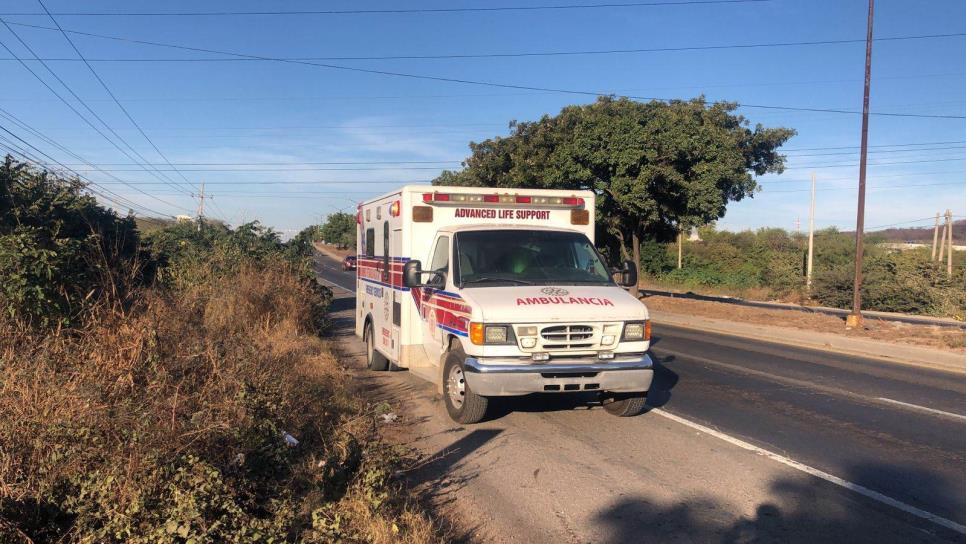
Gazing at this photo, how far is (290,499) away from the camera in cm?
452

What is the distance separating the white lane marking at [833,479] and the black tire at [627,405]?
486 millimetres

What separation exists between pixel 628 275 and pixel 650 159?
13.7 meters

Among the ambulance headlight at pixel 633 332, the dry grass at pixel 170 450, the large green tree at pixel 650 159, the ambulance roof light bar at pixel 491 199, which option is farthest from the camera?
the large green tree at pixel 650 159

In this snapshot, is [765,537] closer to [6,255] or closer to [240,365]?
[240,365]

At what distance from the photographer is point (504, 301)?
7109 millimetres

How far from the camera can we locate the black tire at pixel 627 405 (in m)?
7.84

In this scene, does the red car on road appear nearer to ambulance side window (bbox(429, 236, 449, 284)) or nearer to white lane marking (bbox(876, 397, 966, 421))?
ambulance side window (bbox(429, 236, 449, 284))

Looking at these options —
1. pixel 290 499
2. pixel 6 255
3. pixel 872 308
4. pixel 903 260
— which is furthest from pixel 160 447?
pixel 903 260

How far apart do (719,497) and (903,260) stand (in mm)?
36528

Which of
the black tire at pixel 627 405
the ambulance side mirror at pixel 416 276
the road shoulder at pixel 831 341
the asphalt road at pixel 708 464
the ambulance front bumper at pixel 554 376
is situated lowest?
the road shoulder at pixel 831 341

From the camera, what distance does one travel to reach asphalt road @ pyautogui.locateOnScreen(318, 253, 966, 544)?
4992mm

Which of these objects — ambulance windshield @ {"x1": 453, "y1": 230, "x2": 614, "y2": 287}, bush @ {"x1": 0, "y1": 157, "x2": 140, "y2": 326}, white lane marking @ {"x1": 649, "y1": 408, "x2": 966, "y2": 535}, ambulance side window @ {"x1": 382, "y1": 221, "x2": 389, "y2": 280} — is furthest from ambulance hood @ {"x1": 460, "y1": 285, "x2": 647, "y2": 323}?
bush @ {"x1": 0, "y1": 157, "x2": 140, "y2": 326}

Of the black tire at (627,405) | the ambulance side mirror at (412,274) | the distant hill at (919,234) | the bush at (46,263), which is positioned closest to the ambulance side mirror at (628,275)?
the black tire at (627,405)

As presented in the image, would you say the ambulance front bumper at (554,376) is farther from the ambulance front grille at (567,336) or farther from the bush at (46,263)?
the bush at (46,263)
